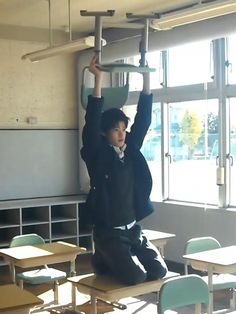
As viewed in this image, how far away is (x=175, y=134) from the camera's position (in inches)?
268

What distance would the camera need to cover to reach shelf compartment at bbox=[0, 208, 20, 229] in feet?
22.2

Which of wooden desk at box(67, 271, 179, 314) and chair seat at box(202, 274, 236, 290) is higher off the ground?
wooden desk at box(67, 271, 179, 314)

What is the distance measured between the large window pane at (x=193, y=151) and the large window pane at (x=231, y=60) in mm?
338

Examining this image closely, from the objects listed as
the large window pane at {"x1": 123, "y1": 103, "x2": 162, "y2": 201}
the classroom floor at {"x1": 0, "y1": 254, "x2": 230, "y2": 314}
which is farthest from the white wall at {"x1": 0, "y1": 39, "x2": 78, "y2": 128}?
the classroom floor at {"x1": 0, "y1": 254, "x2": 230, "y2": 314}

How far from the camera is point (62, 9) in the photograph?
6191mm

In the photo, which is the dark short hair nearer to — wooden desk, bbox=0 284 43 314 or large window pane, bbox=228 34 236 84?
wooden desk, bbox=0 284 43 314

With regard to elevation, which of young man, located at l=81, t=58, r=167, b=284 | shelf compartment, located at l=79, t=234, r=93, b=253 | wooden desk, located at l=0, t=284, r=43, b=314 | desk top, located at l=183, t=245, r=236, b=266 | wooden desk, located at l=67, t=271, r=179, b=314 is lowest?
shelf compartment, located at l=79, t=234, r=93, b=253

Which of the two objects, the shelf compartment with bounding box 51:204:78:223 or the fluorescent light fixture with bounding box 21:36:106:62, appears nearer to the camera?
the fluorescent light fixture with bounding box 21:36:106:62

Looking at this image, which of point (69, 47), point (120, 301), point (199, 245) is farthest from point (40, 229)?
point (199, 245)

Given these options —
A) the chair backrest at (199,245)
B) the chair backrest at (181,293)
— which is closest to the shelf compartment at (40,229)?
the chair backrest at (199,245)

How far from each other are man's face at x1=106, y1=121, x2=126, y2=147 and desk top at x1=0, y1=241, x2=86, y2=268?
122cm

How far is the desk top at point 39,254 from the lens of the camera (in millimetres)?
4394

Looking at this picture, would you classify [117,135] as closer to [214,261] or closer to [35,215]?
[214,261]

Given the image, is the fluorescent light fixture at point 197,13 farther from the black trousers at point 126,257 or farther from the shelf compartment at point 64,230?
the shelf compartment at point 64,230
